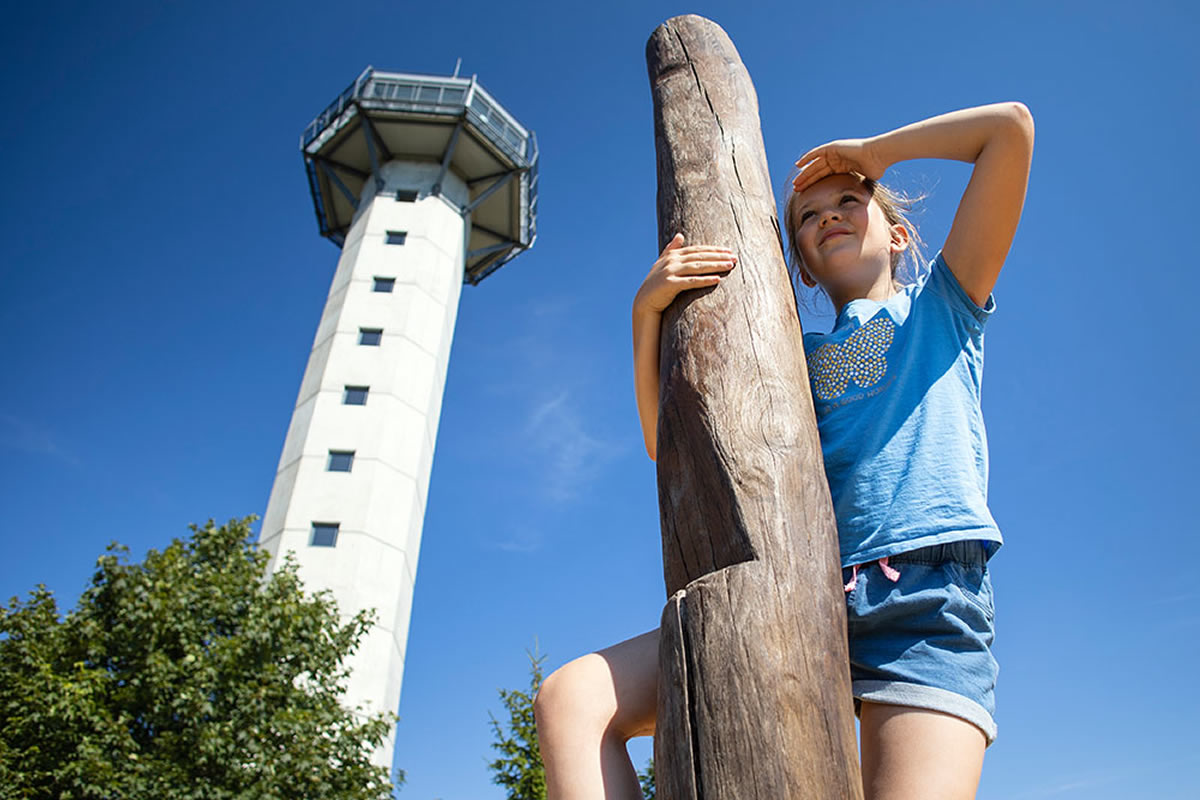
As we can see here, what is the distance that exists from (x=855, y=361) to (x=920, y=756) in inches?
35.9

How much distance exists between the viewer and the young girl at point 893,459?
1.37m

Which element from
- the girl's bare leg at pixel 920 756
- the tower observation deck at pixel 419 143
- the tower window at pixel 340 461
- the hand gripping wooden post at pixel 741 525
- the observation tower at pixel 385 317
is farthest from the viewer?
the tower observation deck at pixel 419 143

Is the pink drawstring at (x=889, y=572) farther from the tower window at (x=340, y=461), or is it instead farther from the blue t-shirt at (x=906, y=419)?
the tower window at (x=340, y=461)

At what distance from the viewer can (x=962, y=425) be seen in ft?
5.56

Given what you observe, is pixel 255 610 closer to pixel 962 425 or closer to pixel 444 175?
pixel 962 425

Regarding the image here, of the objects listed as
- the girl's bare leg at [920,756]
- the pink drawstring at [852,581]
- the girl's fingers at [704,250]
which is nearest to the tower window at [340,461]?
the girl's fingers at [704,250]

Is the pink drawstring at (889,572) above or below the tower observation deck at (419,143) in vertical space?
below

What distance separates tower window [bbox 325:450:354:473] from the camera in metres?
17.4

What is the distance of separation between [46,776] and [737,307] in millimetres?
10620

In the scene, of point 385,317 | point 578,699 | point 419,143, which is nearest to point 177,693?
point 578,699

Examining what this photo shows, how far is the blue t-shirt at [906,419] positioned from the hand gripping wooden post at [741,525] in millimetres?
166

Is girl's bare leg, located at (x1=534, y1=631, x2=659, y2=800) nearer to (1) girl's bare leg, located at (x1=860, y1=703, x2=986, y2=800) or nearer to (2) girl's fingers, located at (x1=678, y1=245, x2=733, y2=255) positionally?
(1) girl's bare leg, located at (x1=860, y1=703, x2=986, y2=800)

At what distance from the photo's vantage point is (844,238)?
2.10 metres

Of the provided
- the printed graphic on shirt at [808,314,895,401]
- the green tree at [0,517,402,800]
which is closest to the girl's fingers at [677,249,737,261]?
the printed graphic on shirt at [808,314,895,401]
